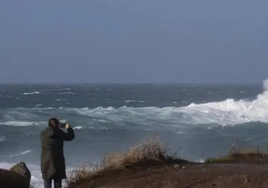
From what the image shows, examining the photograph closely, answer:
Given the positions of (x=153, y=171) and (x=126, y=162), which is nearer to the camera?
(x=153, y=171)

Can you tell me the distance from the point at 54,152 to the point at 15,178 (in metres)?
1.27

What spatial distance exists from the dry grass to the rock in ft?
2.53

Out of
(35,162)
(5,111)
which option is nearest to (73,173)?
(35,162)

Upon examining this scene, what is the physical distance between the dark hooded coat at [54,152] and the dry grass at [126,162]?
76 centimetres

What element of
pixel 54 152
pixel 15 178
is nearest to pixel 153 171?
pixel 54 152

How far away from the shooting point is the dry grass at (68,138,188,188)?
1041cm

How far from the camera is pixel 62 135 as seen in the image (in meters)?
9.45

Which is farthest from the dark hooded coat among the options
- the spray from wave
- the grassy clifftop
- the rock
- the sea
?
the spray from wave

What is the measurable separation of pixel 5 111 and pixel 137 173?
43972mm

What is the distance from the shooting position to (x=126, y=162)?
1069cm

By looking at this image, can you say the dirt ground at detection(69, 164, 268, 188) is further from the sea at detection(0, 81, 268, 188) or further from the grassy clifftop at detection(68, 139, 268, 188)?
the sea at detection(0, 81, 268, 188)

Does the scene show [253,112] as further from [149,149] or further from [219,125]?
[149,149]

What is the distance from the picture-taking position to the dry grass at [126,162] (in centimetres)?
1041

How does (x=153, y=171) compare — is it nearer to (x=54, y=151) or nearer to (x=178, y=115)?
(x=54, y=151)
